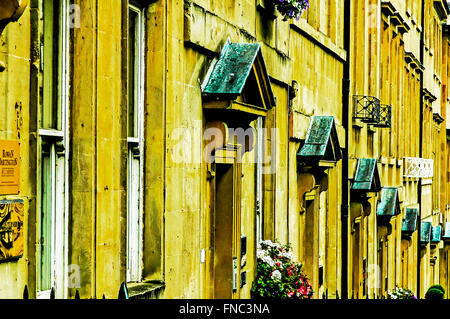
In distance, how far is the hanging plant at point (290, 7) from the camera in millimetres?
13365

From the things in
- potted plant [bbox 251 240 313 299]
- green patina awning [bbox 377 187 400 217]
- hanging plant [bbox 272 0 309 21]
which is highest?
hanging plant [bbox 272 0 309 21]

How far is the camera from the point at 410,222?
31.3m

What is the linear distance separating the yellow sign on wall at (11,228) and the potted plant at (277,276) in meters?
6.56

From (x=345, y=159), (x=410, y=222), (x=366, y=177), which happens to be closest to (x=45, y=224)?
(x=345, y=159)

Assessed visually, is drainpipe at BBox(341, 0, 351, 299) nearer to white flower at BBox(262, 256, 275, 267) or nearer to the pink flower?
the pink flower

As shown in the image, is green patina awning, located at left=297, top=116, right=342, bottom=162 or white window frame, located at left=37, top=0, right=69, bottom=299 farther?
green patina awning, located at left=297, top=116, right=342, bottom=162

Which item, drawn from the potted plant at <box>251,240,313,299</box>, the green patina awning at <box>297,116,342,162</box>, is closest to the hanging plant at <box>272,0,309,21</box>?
the green patina awning at <box>297,116,342,162</box>

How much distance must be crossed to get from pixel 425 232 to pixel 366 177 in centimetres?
1503

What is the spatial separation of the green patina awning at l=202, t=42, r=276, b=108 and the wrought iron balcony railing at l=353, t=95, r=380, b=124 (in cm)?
1075

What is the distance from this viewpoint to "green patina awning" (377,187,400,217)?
26.0 meters

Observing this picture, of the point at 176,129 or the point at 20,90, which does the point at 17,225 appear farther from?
the point at 176,129

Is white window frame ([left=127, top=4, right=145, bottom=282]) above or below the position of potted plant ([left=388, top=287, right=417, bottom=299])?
above

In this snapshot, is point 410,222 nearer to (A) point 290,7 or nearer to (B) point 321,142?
(B) point 321,142

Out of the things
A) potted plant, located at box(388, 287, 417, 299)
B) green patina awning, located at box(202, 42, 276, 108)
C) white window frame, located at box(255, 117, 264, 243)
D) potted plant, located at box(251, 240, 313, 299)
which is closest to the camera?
green patina awning, located at box(202, 42, 276, 108)
